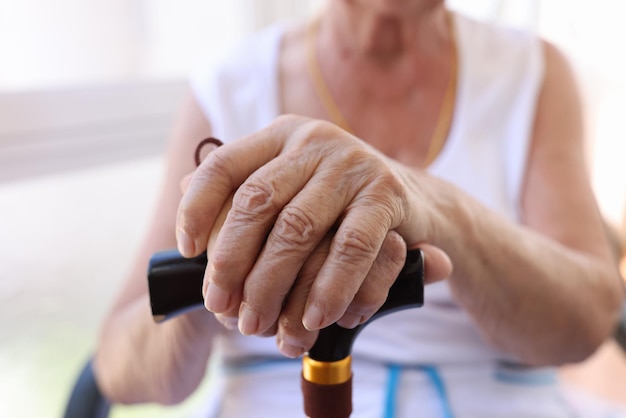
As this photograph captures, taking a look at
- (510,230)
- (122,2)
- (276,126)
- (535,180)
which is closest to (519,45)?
(535,180)

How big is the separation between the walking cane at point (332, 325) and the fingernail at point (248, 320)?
0.15 feet

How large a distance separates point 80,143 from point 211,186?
0.96m

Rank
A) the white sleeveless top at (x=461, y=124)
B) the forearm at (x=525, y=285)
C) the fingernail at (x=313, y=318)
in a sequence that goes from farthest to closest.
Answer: the white sleeveless top at (x=461, y=124) → the forearm at (x=525, y=285) → the fingernail at (x=313, y=318)

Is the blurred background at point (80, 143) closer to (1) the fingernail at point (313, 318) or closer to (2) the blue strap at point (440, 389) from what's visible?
(2) the blue strap at point (440, 389)

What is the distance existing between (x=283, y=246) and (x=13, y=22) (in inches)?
38.6

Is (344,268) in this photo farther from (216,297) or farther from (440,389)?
(440,389)

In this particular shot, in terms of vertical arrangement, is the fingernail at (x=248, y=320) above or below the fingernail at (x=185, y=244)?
below

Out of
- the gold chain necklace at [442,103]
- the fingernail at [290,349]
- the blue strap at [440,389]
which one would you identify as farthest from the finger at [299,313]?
the gold chain necklace at [442,103]

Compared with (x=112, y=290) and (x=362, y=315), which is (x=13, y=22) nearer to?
(x=112, y=290)

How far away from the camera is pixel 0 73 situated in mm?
1114

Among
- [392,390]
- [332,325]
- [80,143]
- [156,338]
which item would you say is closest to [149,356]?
[156,338]

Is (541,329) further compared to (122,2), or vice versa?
(122,2)

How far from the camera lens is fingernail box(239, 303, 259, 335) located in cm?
36

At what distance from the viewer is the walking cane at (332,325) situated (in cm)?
39
